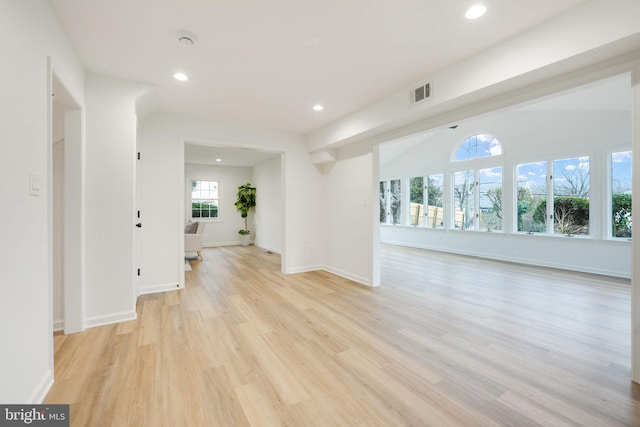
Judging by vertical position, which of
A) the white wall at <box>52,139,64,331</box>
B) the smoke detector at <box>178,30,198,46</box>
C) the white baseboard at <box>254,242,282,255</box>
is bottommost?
the white baseboard at <box>254,242,282,255</box>

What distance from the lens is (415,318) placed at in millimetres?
2949

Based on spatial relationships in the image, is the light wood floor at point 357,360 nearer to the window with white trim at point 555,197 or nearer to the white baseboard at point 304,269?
the white baseboard at point 304,269

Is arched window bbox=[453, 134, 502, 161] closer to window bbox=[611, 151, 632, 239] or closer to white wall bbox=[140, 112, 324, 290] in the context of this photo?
window bbox=[611, 151, 632, 239]

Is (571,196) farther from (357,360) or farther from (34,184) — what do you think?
(34,184)

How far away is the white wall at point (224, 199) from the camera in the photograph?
8.32m

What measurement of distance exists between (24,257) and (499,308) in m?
4.26

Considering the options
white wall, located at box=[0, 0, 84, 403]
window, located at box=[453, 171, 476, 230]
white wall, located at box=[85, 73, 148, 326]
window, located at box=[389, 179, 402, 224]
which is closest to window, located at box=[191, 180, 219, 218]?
white wall, located at box=[85, 73, 148, 326]

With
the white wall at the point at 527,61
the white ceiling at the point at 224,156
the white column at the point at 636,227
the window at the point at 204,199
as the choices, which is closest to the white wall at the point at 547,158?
the white wall at the point at 527,61

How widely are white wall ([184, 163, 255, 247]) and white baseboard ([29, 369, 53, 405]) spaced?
681 cm

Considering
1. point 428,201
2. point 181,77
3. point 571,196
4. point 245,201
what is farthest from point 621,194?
point 245,201

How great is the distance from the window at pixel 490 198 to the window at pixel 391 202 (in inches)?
103

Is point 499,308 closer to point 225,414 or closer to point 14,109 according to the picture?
point 225,414

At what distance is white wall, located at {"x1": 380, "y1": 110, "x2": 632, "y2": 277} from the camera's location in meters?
4.85

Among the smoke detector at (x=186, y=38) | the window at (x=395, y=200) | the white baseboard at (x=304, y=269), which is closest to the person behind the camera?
the smoke detector at (x=186, y=38)
